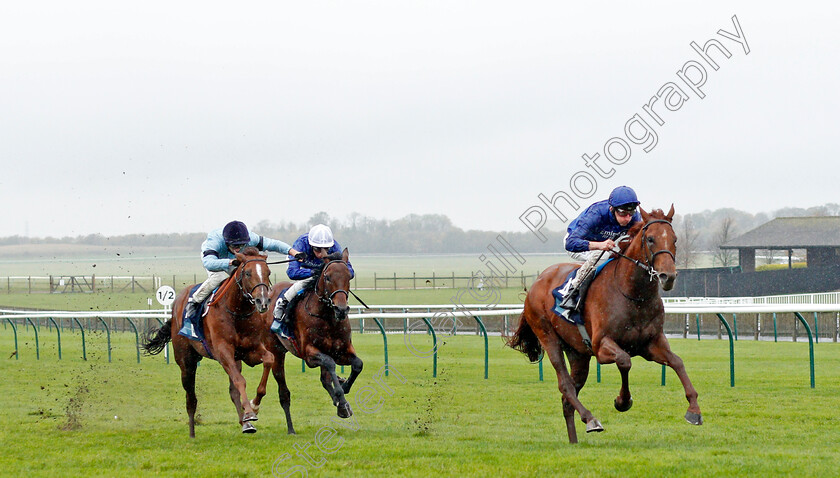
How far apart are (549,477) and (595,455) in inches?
30.9

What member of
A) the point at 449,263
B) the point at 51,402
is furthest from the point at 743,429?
the point at 449,263

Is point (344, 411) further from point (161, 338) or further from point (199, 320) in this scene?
point (161, 338)

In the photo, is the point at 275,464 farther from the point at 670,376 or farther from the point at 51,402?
the point at 670,376

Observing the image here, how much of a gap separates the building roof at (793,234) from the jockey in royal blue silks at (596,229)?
29.1 m

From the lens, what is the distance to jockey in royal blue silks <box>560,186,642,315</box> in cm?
668

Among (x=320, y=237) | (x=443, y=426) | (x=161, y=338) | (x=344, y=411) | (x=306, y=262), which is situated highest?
(x=320, y=237)

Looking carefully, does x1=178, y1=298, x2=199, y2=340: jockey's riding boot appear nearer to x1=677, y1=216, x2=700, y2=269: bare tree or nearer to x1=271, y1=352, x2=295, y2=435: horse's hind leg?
x1=271, y1=352, x2=295, y2=435: horse's hind leg

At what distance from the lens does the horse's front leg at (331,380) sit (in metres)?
7.31

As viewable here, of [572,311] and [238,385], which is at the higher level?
[572,311]

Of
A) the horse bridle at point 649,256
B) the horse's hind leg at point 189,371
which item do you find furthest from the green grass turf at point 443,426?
the horse bridle at point 649,256

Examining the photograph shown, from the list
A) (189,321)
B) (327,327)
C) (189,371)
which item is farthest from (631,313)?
(189,371)

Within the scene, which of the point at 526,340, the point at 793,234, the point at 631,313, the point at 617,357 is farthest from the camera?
the point at 793,234

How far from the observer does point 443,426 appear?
8.03 m

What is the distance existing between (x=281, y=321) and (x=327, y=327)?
59 cm
